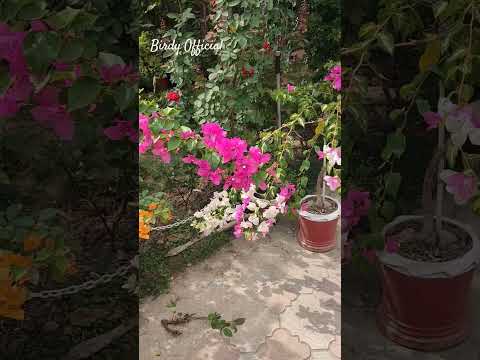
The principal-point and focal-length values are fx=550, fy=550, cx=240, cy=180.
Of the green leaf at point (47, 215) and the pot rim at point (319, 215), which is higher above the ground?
the green leaf at point (47, 215)

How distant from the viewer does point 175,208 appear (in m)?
1.57

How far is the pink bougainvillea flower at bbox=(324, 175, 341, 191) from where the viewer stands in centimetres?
153

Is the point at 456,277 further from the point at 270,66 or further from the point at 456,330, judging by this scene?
the point at 270,66

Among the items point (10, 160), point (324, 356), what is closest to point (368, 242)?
point (324, 356)

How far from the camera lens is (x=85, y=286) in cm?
164

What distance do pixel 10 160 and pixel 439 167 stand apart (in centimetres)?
112

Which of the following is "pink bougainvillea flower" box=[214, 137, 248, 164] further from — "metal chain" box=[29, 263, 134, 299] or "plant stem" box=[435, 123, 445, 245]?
"plant stem" box=[435, 123, 445, 245]

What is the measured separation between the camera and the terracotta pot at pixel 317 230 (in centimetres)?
154

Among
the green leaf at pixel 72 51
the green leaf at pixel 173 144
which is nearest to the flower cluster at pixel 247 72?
the green leaf at pixel 173 144

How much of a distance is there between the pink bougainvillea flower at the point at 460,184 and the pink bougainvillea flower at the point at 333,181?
33 centimetres

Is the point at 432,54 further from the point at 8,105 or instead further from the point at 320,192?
the point at 8,105

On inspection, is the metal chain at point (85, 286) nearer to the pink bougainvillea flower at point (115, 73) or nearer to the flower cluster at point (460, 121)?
the pink bougainvillea flower at point (115, 73)

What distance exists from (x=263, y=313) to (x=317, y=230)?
284 mm

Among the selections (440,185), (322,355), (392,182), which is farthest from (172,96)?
(322,355)
